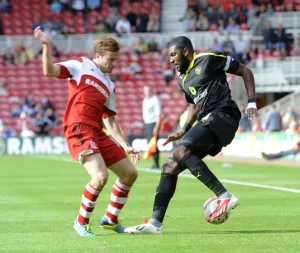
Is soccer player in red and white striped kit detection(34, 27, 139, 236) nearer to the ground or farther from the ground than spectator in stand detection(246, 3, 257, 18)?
farther from the ground

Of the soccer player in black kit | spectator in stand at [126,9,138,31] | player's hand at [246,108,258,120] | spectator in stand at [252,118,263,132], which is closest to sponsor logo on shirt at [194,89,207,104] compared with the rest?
the soccer player in black kit

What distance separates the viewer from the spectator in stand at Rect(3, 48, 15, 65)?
40125 mm

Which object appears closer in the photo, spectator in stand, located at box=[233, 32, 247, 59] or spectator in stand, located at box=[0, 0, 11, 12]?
spectator in stand, located at box=[233, 32, 247, 59]

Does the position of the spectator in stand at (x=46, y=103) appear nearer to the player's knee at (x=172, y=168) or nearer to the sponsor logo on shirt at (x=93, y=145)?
the player's knee at (x=172, y=168)

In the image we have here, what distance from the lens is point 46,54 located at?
8.55 metres

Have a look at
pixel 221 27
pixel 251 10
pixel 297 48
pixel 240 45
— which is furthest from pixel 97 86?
pixel 251 10

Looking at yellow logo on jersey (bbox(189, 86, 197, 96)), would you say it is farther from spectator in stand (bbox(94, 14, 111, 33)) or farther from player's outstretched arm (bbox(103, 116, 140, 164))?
spectator in stand (bbox(94, 14, 111, 33))

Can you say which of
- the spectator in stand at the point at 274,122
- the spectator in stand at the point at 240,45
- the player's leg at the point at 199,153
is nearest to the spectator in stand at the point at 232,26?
the spectator in stand at the point at 240,45

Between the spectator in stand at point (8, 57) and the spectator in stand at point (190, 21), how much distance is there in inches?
313

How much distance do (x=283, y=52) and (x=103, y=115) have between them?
96.7ft

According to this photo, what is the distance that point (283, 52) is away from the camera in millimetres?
38500

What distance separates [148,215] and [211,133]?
2226mm

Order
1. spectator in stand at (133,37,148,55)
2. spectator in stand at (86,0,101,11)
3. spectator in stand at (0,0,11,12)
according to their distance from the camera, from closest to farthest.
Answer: spectator in stand at (133,37,148,55) → spectator in stand at (0,0,11,12) → spectator in stand at (86,0,101,11)

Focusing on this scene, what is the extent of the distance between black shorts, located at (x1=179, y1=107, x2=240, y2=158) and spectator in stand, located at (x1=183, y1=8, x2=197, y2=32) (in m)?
32.0
